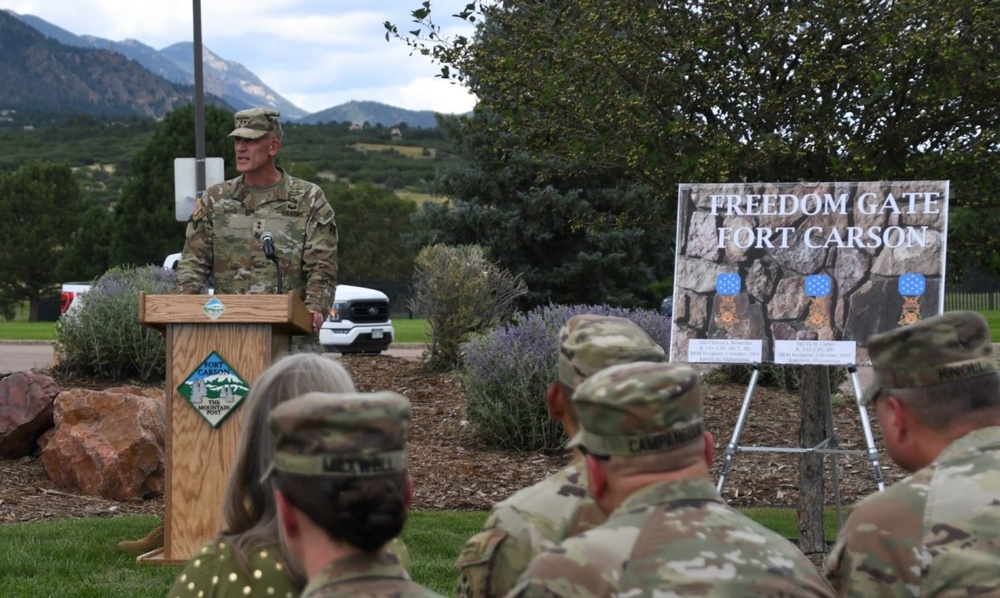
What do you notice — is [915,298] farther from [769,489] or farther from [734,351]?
[769,489]

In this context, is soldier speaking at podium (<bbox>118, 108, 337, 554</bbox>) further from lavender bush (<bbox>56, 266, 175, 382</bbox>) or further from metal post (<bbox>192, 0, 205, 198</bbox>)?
metal post (<bbox>192, 0, 205, 198</bbox>)

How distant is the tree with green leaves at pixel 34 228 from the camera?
182ft

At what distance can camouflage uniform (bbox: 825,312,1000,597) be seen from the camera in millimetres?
2895

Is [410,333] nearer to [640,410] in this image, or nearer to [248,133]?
[248,133]

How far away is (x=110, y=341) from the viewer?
13.4 metres

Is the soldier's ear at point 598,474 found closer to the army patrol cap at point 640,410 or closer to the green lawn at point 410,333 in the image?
the army patrol cap at point 640,410

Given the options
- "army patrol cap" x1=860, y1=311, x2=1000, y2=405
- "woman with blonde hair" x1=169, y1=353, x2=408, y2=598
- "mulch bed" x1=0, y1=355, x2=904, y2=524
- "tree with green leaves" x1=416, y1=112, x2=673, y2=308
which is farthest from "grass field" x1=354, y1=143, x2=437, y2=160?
"woman with blonde hair" x1=169, y1=353, x2=408, y2=598

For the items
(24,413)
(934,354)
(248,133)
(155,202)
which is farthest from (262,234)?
(155,202)

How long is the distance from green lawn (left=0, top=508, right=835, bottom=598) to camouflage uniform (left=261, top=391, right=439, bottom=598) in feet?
14.2

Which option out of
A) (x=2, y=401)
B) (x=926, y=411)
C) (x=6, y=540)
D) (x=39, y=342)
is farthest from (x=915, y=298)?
(x=39, y=342)

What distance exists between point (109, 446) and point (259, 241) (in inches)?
124

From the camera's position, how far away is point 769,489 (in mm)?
10055

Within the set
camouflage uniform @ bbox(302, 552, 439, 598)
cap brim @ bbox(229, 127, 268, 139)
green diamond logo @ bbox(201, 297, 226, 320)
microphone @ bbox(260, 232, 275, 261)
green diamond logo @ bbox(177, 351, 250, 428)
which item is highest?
cap brim @ bbox(229, 127, 268, 139)

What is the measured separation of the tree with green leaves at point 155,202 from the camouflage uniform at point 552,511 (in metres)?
44.0
